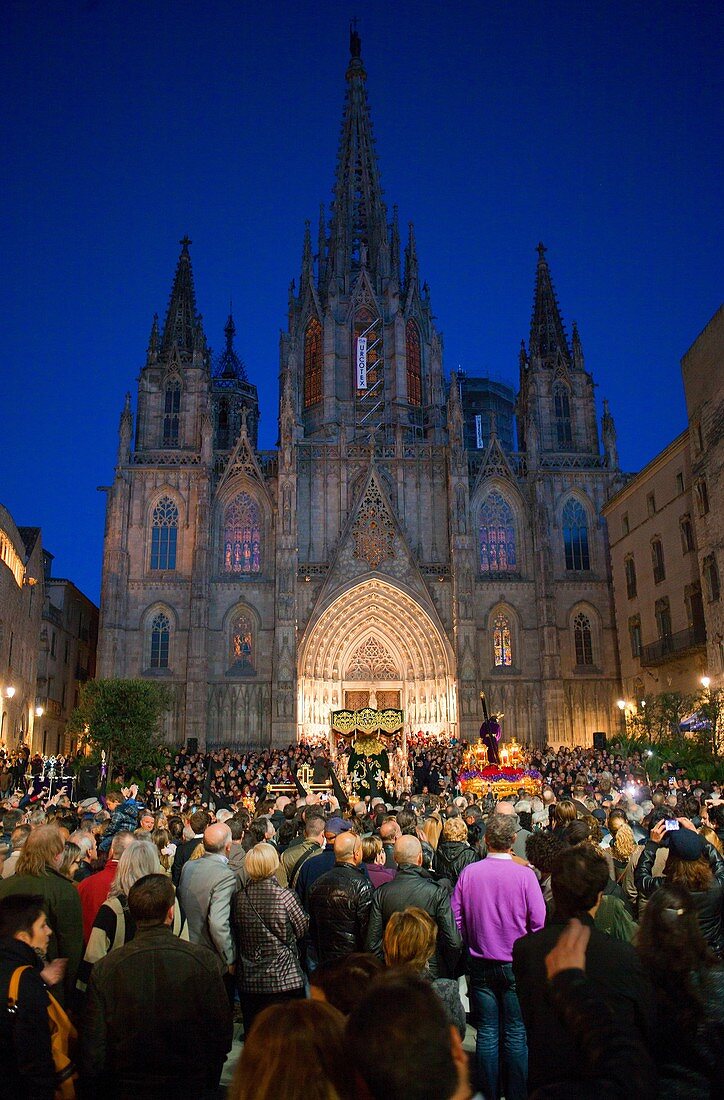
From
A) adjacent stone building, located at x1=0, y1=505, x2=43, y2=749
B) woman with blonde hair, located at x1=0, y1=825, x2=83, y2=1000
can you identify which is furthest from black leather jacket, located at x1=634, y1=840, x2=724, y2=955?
adjacent stone building, located at x1=0, y1=505, x2=43, y2=749

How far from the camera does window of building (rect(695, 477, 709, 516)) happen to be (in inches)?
1206

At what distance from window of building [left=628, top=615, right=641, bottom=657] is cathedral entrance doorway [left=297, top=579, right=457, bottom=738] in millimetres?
8341

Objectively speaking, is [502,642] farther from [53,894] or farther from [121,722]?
[53,894]

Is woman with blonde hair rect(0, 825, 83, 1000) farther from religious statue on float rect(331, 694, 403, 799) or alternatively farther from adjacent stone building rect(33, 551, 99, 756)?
adjacent stone building rect(33, 551, 99, 756)

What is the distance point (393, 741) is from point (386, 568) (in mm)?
8841

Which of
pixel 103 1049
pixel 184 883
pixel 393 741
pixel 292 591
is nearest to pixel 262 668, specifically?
pixel 292 591

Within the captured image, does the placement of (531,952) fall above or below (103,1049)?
above

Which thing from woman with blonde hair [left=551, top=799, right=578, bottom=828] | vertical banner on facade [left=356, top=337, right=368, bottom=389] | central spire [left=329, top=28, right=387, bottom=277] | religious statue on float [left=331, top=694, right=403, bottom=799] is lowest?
woman with blonde hair [left=551, top=799, right=578, bottom=828]

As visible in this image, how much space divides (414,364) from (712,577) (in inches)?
893

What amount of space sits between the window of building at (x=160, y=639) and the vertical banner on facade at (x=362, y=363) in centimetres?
1653

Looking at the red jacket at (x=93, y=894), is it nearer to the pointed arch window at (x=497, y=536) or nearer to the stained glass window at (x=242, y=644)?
the stained glass window at (x=242, y=644)

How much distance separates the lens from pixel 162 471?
41.8 metres

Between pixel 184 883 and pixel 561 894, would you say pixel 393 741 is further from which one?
pixel 561 894

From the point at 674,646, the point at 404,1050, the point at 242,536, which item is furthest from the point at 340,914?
the point at 242,536
